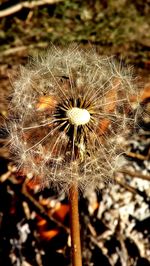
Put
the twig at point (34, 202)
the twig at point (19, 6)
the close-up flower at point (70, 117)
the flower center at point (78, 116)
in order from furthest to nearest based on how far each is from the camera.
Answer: the twig at point (19, 6) < the twig at point (34, 202) < the close-up flower at point (70, 117) < the flower center at point (78, 116)

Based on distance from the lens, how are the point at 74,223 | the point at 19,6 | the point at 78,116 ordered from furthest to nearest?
the point at 19,6 < the point at 74,223 < the point at 78,116

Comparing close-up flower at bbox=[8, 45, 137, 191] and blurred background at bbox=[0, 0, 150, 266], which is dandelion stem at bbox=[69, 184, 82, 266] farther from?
blurred background at bbox=[0, 0, 150, 266]

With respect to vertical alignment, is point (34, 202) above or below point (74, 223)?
above

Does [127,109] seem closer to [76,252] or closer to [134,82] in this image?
[134,82]

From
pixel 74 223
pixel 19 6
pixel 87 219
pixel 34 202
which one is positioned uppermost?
pixel 19 6

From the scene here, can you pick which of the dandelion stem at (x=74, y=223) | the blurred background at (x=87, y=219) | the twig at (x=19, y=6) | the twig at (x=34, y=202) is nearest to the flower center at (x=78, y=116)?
the dandelion stem at (x=74, y=223)

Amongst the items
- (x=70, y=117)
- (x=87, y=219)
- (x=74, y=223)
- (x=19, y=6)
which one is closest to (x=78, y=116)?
(x=70, y=117)

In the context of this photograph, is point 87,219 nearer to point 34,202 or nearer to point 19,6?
point 34,202

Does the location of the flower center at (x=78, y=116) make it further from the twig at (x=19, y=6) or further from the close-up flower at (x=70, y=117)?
the twig at (x=19, y=6)

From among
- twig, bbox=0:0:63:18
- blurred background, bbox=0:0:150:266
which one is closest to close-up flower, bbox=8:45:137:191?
blurred background, bbox=0:0:150:266
